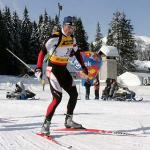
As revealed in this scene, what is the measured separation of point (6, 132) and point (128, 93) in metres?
18.2

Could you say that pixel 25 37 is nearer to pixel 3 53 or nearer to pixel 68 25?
pixel 3 53

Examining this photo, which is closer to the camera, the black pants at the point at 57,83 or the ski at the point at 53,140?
the ski at the point at 53,140

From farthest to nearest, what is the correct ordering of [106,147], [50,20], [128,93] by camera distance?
[50,20] < [128,93] < [106,147]

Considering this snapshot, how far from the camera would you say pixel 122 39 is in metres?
79.9

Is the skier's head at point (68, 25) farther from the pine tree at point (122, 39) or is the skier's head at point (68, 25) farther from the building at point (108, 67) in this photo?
the pine tree at point (122, 39)

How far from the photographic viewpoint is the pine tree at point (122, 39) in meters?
78.1

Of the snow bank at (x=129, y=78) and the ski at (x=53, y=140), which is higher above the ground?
the ski at (x=53, y=140)

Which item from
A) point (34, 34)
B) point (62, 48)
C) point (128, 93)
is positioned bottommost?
point (128, 93)

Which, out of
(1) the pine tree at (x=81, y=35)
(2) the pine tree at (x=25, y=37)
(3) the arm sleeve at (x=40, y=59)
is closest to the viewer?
(3) the arm sleeve at (x=40, y=59)

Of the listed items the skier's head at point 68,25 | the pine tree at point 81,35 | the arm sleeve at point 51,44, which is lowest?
the arm sleeve at point 51,44

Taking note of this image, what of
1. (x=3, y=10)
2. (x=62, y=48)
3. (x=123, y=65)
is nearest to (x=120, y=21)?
(x=123, y=65)

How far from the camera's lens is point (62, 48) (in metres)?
7.89

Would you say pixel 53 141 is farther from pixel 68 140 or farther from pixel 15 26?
pixel 15 26

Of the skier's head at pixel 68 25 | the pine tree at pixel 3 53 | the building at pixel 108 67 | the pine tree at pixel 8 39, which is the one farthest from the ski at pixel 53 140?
the pine tree at pixel 8 39
